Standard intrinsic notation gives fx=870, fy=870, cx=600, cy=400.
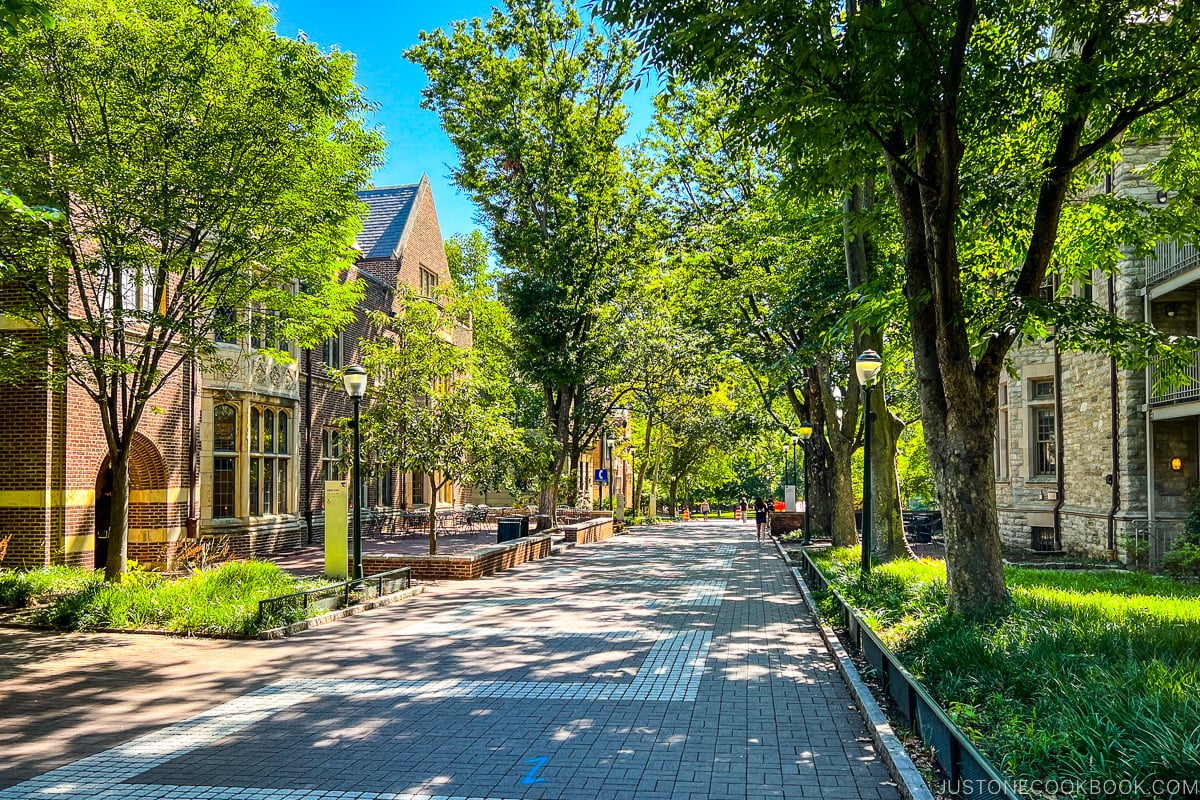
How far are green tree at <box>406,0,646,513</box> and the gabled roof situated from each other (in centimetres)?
613

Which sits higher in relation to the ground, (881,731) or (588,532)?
(881,731)

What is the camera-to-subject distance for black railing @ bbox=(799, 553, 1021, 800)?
4484mm

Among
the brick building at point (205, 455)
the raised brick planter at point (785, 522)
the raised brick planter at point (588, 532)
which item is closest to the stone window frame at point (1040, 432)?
the raised brick planter at point (785, 522)

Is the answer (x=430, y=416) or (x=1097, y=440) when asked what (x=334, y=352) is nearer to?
(x=430, y=416)

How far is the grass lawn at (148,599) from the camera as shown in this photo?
1184cm

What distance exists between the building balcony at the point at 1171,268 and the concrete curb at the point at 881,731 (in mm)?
11562

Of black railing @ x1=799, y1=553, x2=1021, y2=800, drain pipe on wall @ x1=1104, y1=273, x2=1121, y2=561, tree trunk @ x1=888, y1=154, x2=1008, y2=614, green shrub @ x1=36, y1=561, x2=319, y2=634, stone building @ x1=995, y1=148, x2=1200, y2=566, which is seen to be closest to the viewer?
black railing @ x1=799, y1=553, x2=1021, y2=800

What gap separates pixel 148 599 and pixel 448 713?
269 inches

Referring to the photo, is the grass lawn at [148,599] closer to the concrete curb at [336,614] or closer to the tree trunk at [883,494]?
the concrete curb at [336,614]

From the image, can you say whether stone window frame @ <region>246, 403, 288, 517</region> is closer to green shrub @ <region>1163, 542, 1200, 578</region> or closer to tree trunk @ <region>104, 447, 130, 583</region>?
tree trunk @ <region>104, 447, 130, 583</region>

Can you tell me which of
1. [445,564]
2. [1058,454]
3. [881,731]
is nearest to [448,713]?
[881,731]

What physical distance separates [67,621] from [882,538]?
13.5 meters

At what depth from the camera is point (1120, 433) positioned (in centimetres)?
1958

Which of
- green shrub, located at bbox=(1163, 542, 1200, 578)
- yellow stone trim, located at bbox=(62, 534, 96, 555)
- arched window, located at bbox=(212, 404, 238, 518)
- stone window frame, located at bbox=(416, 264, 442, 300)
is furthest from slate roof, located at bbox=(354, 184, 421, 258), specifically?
green shrub, located at bbox=(1163, 542, 1200, 578)
